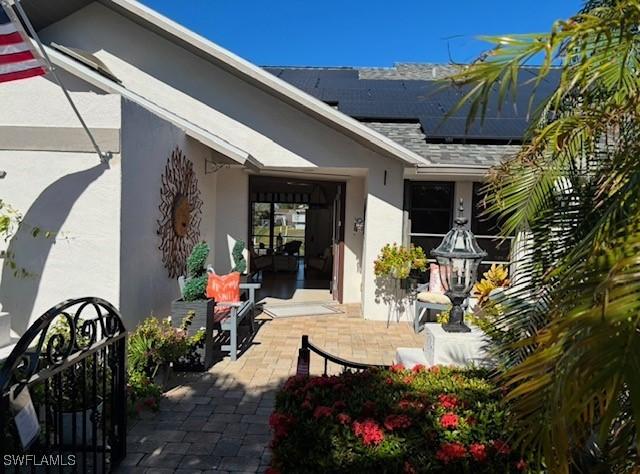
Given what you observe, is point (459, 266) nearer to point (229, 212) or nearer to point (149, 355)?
point (149, 355)

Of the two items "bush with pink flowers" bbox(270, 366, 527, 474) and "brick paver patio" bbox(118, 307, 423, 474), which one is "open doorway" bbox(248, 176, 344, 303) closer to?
"brick paver patio" bbox(118, 307, 423, 474)

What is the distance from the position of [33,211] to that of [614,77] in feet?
16.5

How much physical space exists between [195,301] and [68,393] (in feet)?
6.52

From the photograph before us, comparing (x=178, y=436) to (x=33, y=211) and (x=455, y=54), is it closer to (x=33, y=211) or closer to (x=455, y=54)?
(x=33, y=211)

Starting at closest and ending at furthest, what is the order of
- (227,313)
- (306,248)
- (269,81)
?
(227,313), (269,81), (306,248)

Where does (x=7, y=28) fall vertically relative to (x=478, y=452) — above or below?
above

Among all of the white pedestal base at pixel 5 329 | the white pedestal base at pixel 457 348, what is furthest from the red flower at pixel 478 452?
the white pedestal base at pixel 5 329

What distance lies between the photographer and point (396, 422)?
267 cm

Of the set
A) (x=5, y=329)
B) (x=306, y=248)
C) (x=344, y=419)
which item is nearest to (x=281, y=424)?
(x=344, y=419)

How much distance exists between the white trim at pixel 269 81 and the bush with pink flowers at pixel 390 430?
189 inches

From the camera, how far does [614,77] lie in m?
2.06

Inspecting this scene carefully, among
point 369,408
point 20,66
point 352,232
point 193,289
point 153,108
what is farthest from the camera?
point 352,232

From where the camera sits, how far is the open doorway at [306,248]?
10.2 metres

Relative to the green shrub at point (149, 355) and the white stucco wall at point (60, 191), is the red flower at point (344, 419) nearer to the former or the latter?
the green shrub at point (149, 355)
